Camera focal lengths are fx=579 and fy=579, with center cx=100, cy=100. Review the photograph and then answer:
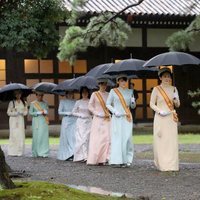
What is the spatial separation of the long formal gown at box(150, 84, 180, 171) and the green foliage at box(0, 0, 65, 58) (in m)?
2.18

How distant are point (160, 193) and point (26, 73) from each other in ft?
49.4

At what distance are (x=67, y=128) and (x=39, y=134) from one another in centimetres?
104

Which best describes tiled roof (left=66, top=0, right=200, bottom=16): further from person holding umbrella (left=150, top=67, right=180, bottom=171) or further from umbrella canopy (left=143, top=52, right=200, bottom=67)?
person holding umbrella (left=150, top=67, right=180, bottom=171)

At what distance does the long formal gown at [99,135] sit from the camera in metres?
11.8

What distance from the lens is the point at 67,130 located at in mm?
13359

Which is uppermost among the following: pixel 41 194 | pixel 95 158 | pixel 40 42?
pixel 40 42

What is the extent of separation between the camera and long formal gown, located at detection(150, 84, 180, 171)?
10.2m

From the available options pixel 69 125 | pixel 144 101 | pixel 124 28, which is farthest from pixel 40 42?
pixel 144 101

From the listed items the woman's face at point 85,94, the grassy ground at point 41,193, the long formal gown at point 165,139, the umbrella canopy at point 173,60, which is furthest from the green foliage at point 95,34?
the grassy ground at point 41,193

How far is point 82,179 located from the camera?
9180mm

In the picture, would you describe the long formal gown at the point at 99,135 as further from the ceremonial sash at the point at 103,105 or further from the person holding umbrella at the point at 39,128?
the person holding umbrella at the point at 39,128

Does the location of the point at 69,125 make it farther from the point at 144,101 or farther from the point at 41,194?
the point at 144,101

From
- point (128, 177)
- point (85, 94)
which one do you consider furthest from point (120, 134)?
point (85, 94)

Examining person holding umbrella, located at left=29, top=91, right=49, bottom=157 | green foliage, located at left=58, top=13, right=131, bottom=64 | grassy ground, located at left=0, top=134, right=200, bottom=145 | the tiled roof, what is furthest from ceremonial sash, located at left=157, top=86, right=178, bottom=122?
the tiled roof
